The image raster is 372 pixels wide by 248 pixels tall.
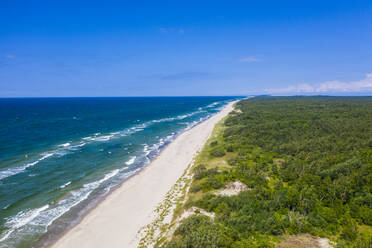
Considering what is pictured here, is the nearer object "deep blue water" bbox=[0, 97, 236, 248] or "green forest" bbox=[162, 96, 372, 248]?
"green forest" bbox=[162, 96, 372, 248]

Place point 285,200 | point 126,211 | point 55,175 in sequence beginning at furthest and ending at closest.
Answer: point 55,175 < point 126,211 < point 285,200

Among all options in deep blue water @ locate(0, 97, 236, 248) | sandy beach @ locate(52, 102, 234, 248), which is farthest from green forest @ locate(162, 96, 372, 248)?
deep blue water @ locate(0, 97, 236, 248)

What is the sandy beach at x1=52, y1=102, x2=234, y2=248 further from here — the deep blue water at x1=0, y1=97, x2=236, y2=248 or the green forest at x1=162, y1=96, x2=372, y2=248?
the green forest at x1=162, y1=96, x2=372, y2=248

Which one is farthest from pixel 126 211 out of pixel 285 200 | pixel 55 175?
pixel 285 200

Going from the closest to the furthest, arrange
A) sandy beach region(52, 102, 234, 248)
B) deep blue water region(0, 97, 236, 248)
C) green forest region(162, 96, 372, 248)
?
green forest region(162, 96, 372, 248)
sandy beach region(52, 102, 234, 248)
deep blue water region(0, 97, 236, 248)

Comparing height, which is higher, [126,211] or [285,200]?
[285,200]

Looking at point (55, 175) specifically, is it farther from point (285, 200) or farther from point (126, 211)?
point (285, 200)

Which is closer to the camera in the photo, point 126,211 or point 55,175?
point 126,211

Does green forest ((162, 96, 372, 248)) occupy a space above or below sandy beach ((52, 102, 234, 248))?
above

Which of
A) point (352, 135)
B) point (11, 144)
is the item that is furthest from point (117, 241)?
point (11, 144)
